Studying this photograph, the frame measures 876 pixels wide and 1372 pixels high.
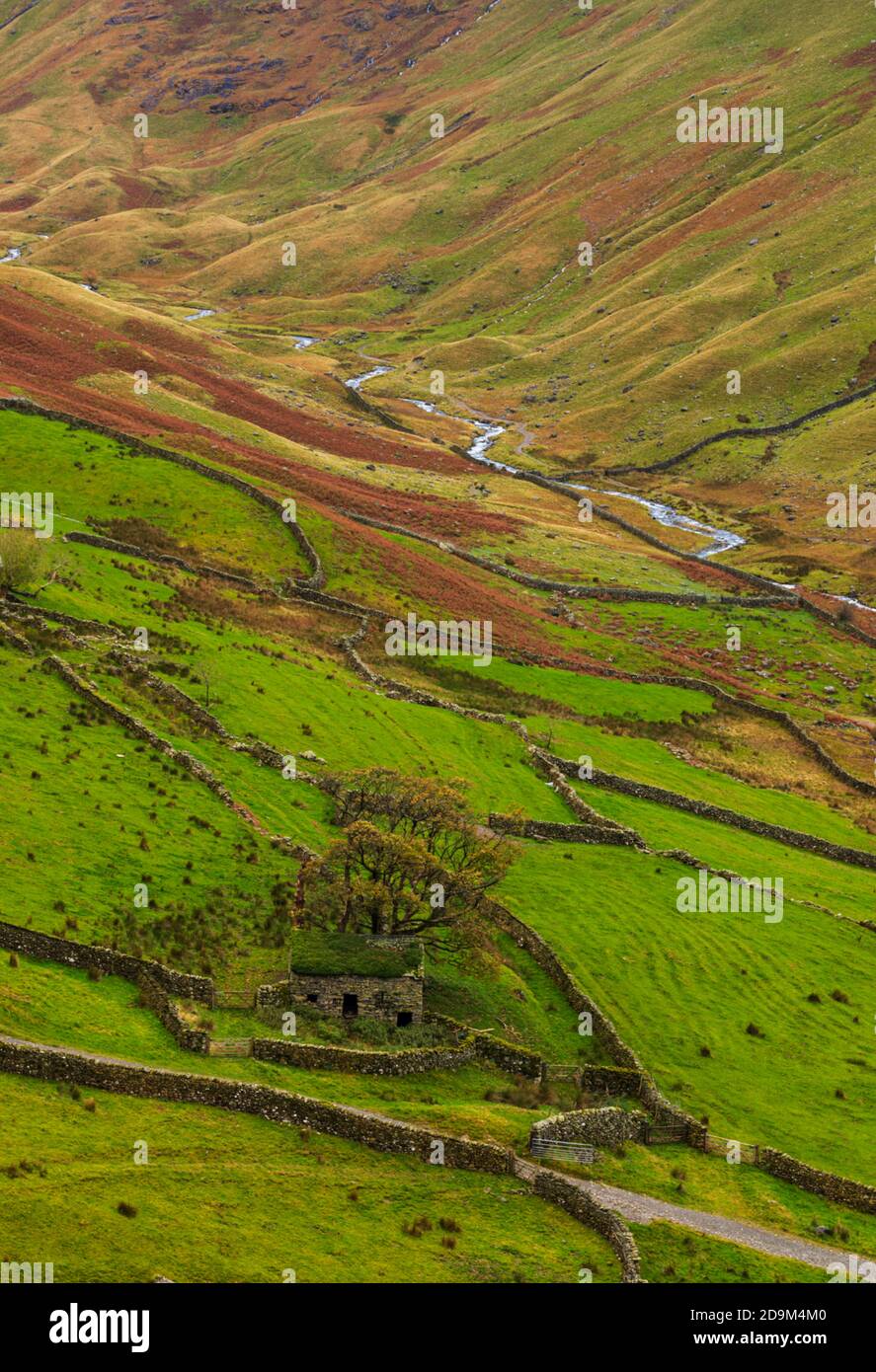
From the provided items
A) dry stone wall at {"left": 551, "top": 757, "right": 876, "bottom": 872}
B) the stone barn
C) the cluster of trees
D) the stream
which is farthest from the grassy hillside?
the cluster of trees

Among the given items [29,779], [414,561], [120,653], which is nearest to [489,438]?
[414,561]

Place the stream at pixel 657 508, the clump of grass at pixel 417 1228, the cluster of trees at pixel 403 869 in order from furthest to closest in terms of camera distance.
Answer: the stream at pixel 657 508, the cluster of trees at pixel 403 869, the clump of grass at pixel 417 1228

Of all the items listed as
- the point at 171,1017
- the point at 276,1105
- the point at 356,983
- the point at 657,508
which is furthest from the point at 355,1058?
the point at 657,508

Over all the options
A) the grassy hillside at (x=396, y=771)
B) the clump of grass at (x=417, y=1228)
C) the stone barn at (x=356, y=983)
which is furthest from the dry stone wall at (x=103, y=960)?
the clump of grass at (x=417, y=1228)

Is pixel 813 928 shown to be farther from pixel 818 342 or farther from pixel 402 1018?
pixel 818 342

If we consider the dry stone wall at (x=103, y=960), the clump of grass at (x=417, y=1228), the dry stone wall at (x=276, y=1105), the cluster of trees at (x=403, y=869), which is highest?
the cluster of trees at (x=403, y=869)

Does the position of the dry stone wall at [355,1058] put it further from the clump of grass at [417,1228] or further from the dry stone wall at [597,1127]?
the clump of grass at [417,1228]

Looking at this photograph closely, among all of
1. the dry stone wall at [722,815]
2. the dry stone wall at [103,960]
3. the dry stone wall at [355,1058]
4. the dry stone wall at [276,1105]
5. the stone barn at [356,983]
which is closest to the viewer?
the dry stone wall at [276,1105]
